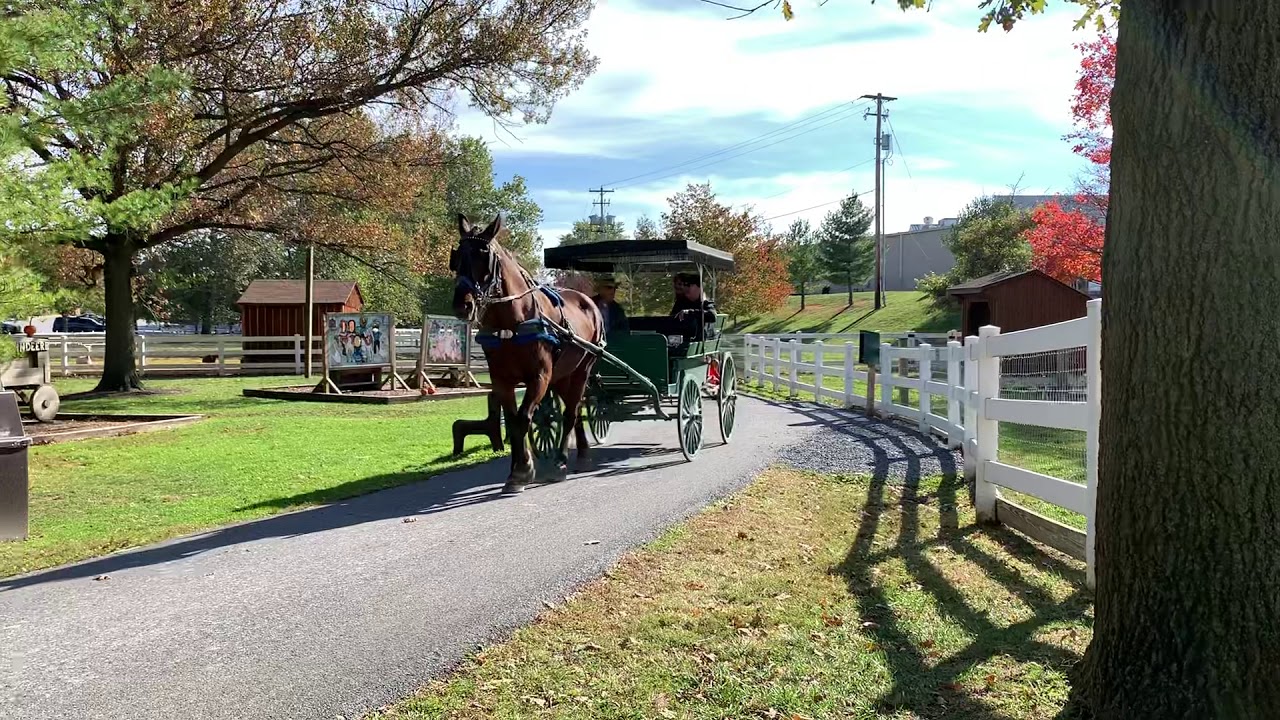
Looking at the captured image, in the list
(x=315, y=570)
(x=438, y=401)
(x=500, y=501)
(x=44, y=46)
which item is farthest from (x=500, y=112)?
(x=315, y=570)

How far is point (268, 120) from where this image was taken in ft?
62.7

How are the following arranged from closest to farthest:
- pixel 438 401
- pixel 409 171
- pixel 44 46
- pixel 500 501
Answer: pixel 500 501
pixel 44 46
pixel 438 401
pixel 409 171

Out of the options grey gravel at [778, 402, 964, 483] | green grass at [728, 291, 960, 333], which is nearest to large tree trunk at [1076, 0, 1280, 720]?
grey gravel at [778, 402, 964, 483]

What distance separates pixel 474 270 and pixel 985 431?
4361mm

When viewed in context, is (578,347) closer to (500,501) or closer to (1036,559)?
(500,501)

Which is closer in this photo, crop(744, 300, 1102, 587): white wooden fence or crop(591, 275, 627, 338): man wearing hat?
crop(744, 300, 1102, 587): white wooden fence

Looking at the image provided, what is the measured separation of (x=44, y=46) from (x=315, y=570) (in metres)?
6.30

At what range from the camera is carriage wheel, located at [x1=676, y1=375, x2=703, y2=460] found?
31.8 feet

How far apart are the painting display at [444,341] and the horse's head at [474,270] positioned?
13.0 m

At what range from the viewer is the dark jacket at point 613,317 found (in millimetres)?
10773

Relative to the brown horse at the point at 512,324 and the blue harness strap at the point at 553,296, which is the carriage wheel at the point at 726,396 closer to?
the brown horse at the point at 512,324

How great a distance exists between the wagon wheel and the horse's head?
34.2 ft

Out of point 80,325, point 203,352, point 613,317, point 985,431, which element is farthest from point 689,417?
point 80,325

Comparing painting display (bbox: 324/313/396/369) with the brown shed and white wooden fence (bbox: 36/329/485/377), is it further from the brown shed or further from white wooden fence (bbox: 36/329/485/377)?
the brown shed
